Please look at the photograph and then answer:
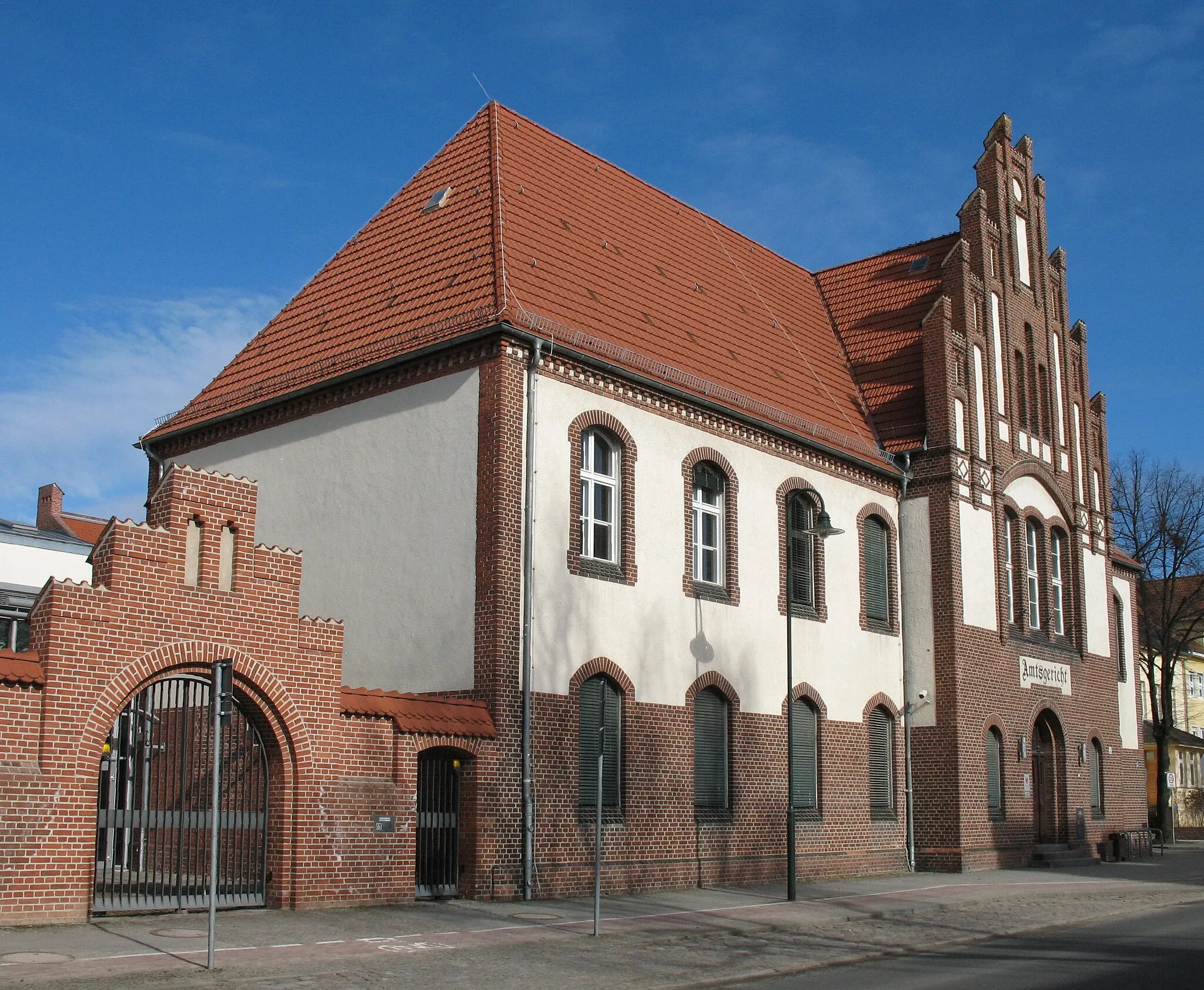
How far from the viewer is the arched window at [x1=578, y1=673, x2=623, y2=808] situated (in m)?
19.0

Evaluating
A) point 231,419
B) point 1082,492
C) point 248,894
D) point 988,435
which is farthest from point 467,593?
point 1082,492

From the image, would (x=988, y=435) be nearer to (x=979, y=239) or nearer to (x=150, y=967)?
(x=979, y=239)

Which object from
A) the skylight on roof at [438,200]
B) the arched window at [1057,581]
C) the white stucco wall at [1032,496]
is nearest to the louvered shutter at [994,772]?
the arched window at [1057,581]

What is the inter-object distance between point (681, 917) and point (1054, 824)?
50.4 feet

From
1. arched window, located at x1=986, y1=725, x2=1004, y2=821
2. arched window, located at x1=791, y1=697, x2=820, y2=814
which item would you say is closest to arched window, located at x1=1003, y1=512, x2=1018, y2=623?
arched window, located at x1=986, y1=725, x2=1004, y2=821

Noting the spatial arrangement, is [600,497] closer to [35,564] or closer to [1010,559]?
[1010,559]

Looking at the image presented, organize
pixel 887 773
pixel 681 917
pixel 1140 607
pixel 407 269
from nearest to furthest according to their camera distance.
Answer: pixel 681 917 < pixel 407 269 < pixel 887 773 < pixel 1140 607

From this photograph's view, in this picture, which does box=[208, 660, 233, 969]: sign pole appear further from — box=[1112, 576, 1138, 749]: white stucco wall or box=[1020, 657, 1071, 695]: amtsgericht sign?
box=[1112, 576, 1138, 749]: white stucco wall

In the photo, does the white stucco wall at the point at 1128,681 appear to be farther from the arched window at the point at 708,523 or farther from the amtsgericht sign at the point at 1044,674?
the arched window at the point at 708,523

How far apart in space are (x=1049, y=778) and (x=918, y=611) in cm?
587

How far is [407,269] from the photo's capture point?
72.5ft

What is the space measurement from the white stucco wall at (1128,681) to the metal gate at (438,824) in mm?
20274

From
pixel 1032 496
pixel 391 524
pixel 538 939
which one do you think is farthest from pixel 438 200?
pixel 1032 496

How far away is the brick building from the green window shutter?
64 millimetres
